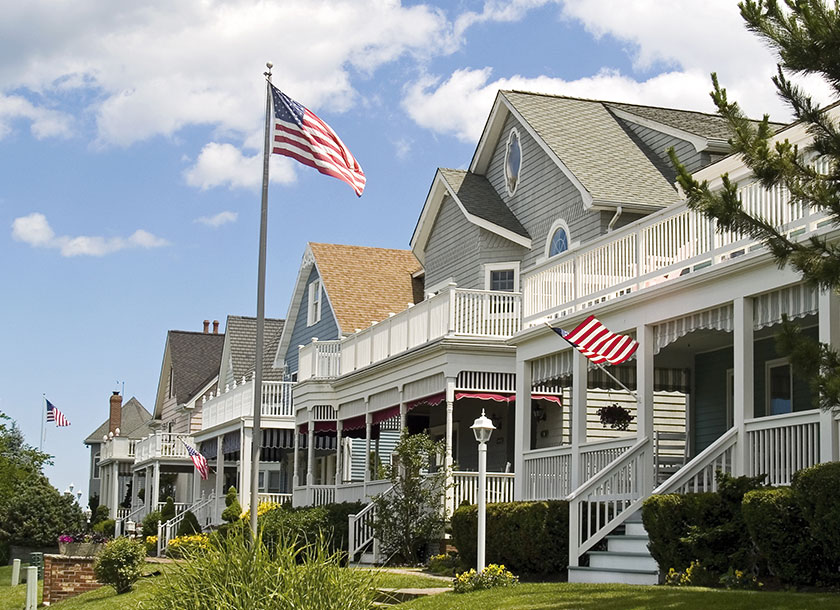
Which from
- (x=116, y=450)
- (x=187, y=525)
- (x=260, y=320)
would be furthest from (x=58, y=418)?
(x=260, y=320)

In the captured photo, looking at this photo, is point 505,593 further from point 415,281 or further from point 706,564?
point 415,281

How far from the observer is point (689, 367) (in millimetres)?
22625

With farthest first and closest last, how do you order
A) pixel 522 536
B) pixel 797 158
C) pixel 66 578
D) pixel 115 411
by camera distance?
pixel 115 411 → pixel 66 578 → pixel 522 536 → pixel 797 158

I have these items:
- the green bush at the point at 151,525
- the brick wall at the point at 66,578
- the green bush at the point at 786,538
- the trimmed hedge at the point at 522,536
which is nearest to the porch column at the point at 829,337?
the green bush at the point at 786,538

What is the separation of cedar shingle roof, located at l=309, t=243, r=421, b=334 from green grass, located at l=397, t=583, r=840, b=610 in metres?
20.7

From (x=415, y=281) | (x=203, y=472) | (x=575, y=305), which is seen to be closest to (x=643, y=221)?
(x=575, y=305)

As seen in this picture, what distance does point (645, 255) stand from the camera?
60.3 ft

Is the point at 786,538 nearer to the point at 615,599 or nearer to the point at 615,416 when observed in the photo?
the point at 615,599

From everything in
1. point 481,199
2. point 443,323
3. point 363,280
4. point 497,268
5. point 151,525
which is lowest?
point 151,525

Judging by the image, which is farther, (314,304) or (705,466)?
(314,304)

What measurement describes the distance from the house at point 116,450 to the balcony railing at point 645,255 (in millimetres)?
40972

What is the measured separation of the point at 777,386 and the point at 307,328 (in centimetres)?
2158

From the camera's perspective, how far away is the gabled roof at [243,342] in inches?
1879

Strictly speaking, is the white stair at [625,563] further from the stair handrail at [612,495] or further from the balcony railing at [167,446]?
the balcony railing at [167,446]
